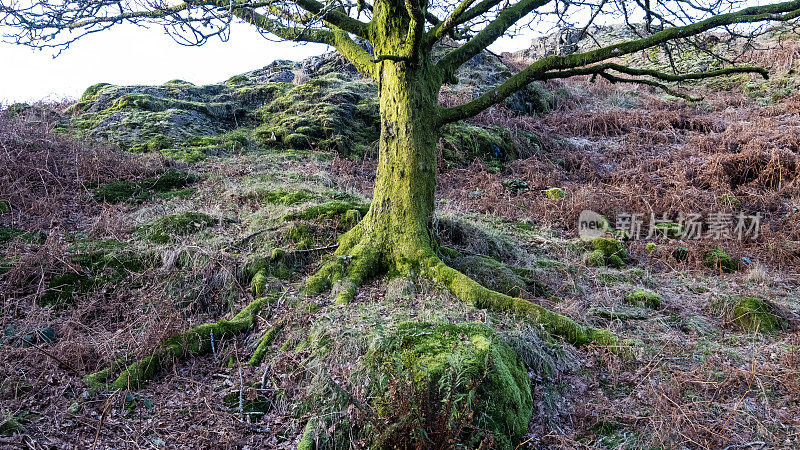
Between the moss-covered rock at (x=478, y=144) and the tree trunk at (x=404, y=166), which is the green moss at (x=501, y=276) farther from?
the moss-covered rock at (x=478, y=144)

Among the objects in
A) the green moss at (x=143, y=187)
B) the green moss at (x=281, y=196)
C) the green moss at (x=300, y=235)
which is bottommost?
the green moss at (x=300, y=235)

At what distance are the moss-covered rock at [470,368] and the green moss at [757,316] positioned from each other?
2.97 metres

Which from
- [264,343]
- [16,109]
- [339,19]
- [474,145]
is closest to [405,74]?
[339,19]

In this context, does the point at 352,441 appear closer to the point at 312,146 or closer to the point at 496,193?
the point at 496,193

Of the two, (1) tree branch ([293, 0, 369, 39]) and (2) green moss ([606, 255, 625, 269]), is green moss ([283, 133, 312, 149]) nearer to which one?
(1) tree branch ([293, 0, 369, 39])

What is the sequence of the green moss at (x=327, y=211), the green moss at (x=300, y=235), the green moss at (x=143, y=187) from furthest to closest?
the green moss at (x=143, y=187) < the green moss at (x=327, y=211) < the green moss at (x=300, y=235)

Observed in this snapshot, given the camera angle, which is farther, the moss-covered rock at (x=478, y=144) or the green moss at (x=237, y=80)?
the green moss at (x=237, y=80)

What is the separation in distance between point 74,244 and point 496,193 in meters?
6.79

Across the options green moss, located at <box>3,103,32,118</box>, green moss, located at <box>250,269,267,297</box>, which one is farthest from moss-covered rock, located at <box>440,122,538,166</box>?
green moss, located at <box>3,103,32,118</box>

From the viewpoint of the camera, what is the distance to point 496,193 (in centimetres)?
875

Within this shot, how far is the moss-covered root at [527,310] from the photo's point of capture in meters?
4.19

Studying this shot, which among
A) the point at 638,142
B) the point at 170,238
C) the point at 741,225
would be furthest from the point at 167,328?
the point at 638,142

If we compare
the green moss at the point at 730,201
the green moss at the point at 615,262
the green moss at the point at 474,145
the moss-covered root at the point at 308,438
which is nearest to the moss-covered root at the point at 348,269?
the moss-covered root at the point at 308,438

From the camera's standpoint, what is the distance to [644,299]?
5.28 metres
